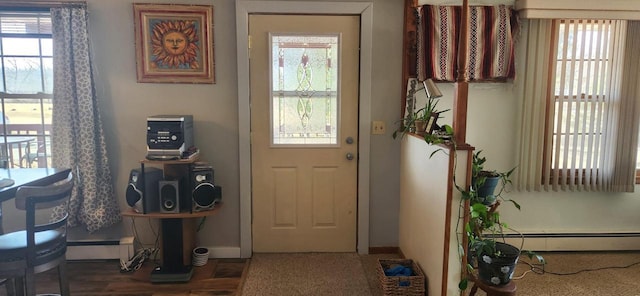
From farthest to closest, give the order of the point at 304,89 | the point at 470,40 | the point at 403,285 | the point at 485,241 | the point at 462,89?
the point at 304,89
the point at 470,40
the point at 403,285
the point at 485,241
the point at 462,89

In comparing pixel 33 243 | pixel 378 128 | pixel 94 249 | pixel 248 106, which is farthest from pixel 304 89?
pixel 94 249

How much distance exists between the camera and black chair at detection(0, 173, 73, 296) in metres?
1.80

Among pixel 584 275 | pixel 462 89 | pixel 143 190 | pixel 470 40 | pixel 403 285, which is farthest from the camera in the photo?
pixel 470 40

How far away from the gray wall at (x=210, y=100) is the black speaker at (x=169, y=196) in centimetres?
43

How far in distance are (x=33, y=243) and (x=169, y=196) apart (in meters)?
0.94

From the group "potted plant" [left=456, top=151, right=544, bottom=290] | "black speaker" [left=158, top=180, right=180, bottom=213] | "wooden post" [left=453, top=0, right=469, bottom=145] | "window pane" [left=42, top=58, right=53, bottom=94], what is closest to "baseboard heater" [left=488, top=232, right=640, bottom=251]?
"potted plant" [left=456, top=151, right=544, bottom=290]

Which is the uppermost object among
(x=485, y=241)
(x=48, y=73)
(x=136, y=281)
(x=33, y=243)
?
(x=48, y=73)

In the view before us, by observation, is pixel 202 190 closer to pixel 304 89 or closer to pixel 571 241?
pixel 304 89

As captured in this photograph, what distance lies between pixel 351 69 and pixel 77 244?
8.33 ft

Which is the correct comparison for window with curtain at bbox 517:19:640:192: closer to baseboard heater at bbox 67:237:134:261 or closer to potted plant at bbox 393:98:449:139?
potted plant at bbox 393:98:449:139

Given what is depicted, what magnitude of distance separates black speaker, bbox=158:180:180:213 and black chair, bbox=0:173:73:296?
0.74 metres

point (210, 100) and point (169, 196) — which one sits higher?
point (210, 100)

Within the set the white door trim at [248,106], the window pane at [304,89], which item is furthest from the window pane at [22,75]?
the window pane at [304,89]

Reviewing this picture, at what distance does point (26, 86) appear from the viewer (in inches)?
118
